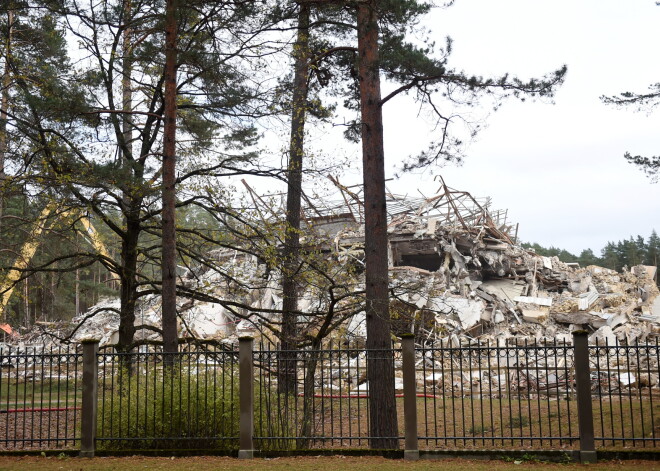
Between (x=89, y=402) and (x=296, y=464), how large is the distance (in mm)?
3681

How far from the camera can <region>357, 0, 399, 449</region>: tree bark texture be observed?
10656 mm

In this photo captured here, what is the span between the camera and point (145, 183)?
1270cm

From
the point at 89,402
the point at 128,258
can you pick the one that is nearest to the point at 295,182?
the point at 128,258

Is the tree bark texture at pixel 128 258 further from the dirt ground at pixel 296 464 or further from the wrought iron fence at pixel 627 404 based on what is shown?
the wrought iron fence at pixel 627 404

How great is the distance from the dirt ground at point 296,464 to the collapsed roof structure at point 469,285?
13765mm

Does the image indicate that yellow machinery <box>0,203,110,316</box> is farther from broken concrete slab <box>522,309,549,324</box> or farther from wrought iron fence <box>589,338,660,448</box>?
broken concrete slab <box>522,309,549,324</box>

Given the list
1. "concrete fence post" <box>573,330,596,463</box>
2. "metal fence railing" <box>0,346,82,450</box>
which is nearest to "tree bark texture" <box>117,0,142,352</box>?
"metal fence railing" <box>0,346,82,450</box>

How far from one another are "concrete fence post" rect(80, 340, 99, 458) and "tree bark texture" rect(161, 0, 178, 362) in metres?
1.87

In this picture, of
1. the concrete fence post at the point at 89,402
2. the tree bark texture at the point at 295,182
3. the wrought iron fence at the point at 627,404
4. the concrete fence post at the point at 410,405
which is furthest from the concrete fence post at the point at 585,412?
the concrete fence post at the point at 89,402

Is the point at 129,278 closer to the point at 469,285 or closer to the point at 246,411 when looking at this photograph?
the point at 246,411

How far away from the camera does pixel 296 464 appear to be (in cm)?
931

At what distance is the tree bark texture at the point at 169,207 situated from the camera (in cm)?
1222

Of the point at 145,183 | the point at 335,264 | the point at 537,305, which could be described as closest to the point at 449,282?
the point at 537,305

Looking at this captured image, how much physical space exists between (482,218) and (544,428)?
19725mm
